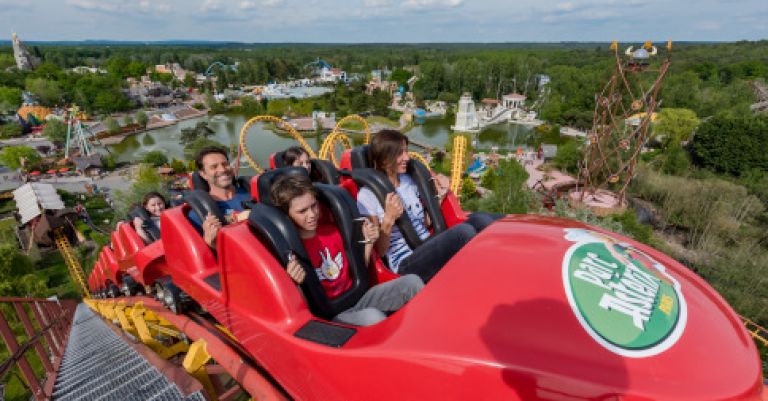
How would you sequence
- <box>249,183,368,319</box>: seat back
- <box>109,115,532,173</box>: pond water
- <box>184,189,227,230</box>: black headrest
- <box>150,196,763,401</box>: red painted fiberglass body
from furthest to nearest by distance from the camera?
1. <box>109,115,532,173</box>: pond water
2. <box>184,189,227,230</box>: black headrest
3. <box>249,183,368,319</box>: seat back
4. <box>150,196,763,401</box>: red painted fiberglass body

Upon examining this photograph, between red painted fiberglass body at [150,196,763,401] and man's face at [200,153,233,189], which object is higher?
man's face at [200,153,233,189]

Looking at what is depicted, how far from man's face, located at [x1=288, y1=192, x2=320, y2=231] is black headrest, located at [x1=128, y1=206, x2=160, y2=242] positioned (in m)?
2.61

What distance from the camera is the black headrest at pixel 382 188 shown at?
2345 mm

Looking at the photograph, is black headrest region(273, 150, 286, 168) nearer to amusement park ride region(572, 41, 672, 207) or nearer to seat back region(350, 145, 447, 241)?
seat back region(350, 145, 447, 241)

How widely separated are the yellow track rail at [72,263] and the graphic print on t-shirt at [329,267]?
31.3 ft

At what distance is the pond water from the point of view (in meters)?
30.8

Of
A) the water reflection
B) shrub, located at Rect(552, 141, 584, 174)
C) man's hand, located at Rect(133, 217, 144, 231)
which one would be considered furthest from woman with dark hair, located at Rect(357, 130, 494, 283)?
the water reflection

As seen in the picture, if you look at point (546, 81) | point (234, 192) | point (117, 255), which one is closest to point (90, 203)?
point (117, 255)

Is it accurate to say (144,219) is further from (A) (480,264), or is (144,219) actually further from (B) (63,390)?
(A) (480,264)

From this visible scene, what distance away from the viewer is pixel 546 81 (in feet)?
167

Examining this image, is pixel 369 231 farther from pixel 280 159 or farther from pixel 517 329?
pixel 280 159

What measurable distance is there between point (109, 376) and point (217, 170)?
1.46 meters

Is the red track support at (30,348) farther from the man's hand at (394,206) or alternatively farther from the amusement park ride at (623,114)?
the amusement park ride at (623,114)

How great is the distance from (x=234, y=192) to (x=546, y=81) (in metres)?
55.2
